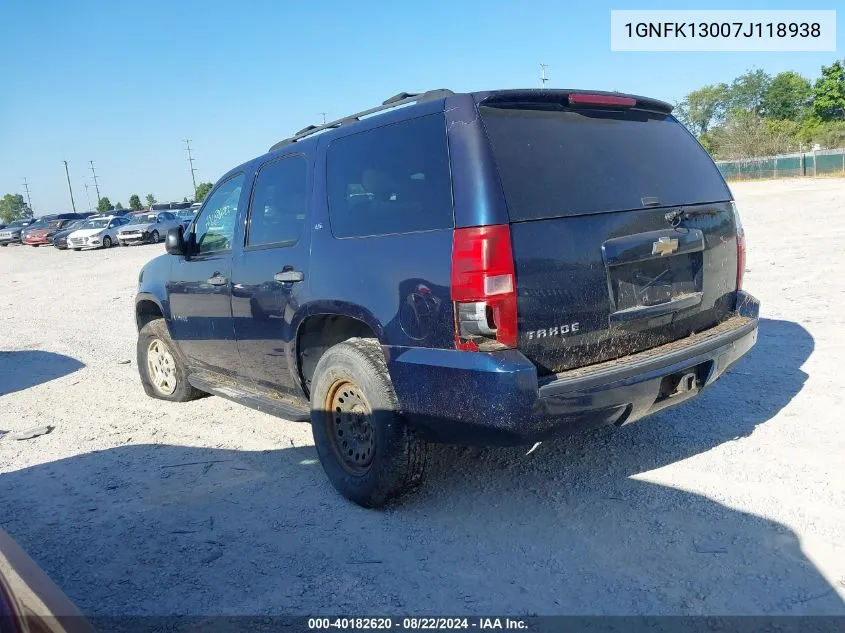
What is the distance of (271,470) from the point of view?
4391 millimetres

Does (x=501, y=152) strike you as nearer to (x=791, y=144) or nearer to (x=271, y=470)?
(x=271, y=470)

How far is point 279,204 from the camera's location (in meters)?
4.43

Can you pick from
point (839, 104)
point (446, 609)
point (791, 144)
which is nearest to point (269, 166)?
point (446, 609)

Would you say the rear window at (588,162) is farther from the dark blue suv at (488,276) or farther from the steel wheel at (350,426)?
the steel wheel at (350,426)

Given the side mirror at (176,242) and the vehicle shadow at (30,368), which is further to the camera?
the vehicle shadow at (30,368)

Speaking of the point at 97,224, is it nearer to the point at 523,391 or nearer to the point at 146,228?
the point at 146,228

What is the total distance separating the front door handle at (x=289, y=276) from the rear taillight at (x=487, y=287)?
126 centimetres

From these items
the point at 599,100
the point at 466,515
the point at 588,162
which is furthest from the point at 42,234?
the point at 588,162

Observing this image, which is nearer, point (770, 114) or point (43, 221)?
point (43, 221)

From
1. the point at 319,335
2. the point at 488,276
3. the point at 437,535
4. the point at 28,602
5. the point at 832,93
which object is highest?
the point at 832,93

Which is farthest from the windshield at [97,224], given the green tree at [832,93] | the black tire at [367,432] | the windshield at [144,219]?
the green tree at [832,93]

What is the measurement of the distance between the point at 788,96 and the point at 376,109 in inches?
4010

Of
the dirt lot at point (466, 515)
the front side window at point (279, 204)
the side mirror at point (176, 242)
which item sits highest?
the front side window at point (279, 204)

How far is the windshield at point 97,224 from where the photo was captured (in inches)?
1296
